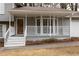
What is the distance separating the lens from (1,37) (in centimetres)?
1952

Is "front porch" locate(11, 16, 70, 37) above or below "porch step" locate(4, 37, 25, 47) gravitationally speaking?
above

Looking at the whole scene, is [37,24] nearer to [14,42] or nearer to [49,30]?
[49,30]

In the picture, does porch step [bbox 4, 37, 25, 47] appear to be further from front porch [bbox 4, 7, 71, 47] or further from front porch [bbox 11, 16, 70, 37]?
front porch [bbox 11, 16, 70, 37]

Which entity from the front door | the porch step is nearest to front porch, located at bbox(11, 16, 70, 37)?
the front door

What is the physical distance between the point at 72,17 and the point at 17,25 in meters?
5.10

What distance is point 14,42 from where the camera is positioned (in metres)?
16.6

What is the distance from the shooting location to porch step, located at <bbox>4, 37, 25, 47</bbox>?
1639 cm

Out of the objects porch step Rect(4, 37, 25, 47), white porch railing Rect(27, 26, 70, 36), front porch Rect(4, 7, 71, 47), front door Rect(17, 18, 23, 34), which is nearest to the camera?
porch step Rect(4, 37, 25, 47)

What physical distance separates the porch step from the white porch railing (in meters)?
1.72

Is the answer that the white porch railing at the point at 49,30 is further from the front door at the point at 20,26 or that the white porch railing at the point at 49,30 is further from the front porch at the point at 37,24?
the front door at the point at 20,26

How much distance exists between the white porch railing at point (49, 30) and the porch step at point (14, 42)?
5.63 feet

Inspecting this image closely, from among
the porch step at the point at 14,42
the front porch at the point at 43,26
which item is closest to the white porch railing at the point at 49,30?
the front porch at the point at 43,26

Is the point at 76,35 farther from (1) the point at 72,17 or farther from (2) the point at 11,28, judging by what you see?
(2) the point at 11,28

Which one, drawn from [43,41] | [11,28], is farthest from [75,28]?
[11,28]
